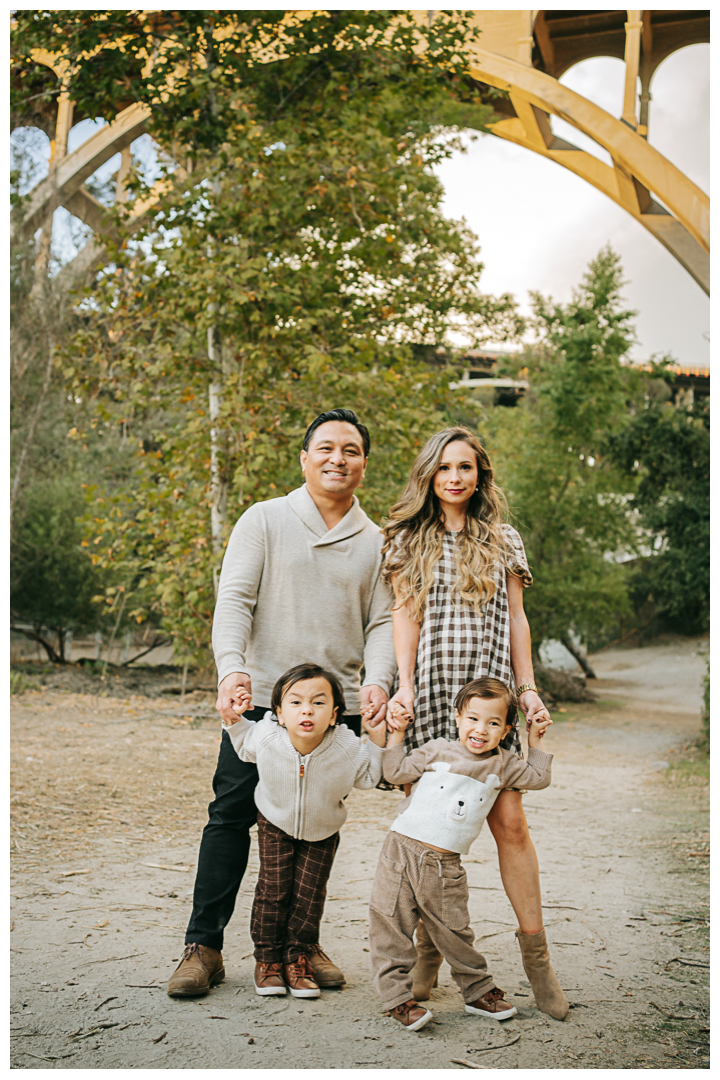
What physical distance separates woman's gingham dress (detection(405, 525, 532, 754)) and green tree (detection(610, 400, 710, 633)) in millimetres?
6155

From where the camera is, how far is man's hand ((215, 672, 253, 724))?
2432mm

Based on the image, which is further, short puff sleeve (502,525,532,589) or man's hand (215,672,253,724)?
short puff sleeve (502,525,532,589)

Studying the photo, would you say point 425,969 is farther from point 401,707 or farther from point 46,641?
point 46,641

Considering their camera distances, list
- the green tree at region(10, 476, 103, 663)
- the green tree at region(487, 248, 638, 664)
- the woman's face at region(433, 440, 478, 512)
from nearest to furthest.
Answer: the woman's face at region(433, 440, 478, 512) → the green tree at region(10, 476, 103, 663) → the green tree at region(487, 248, 638, 664)

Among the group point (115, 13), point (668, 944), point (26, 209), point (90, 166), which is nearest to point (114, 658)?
point (26, 209)

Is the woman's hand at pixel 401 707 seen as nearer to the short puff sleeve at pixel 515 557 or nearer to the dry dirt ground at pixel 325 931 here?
the short puff sleeve at pixel 515 557

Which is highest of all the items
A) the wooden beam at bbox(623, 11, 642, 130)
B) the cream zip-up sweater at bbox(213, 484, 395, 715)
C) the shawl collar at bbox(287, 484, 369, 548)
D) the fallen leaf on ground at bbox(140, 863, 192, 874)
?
the wooden beam at bbox(623, 11, 642, 130)

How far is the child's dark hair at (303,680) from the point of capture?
8.16 feet

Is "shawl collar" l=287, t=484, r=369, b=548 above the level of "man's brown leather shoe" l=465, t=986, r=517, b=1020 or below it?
above

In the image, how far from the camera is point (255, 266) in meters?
5.73

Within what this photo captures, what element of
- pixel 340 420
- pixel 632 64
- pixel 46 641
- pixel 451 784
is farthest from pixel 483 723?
pixel 46 641

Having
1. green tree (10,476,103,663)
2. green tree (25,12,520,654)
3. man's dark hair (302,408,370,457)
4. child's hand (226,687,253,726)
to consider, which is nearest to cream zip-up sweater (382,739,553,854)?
child's hand (226,687,253,726)

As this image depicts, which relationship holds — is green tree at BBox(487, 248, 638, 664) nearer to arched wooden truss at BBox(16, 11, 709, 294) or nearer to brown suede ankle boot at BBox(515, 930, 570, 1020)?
arched wooden truss at BBox(16, 11, 709, 294)

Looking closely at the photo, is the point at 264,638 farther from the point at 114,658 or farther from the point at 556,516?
the point at 114,658
